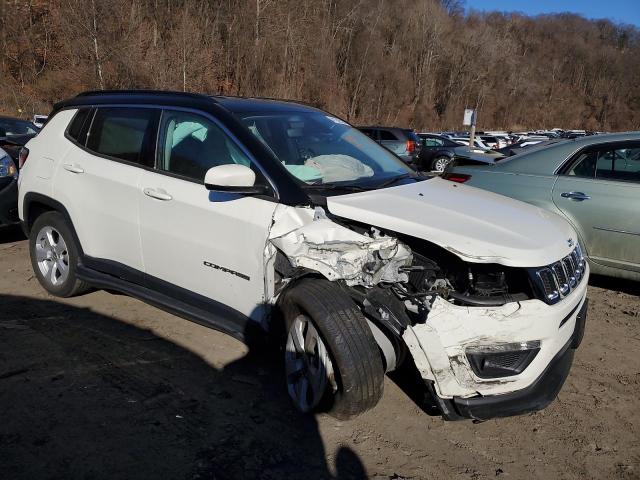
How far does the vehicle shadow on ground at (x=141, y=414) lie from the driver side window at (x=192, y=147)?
4.10 feet

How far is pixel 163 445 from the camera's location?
2.60 m

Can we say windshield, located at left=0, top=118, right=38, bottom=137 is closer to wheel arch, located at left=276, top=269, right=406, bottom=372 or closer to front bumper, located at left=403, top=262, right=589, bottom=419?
wheel arch, located at left=276, top=269, right=406, bottom=372

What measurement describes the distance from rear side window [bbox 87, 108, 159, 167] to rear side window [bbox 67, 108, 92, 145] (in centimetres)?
9

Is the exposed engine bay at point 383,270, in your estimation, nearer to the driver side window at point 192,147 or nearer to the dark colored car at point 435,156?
the driver side window at point 192,147

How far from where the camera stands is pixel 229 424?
110 inches

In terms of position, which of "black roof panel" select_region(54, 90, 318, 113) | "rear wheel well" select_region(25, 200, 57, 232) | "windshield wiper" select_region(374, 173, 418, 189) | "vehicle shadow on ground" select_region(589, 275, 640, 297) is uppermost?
"black roof panel" select_region(54, 90, 318, 113)

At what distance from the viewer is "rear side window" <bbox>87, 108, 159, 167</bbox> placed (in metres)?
3.67

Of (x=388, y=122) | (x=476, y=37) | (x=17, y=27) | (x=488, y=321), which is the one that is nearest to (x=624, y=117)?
(x=476, y=37)

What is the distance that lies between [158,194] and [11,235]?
14.9 feet

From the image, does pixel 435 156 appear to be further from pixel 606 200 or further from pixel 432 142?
pixel 606 200

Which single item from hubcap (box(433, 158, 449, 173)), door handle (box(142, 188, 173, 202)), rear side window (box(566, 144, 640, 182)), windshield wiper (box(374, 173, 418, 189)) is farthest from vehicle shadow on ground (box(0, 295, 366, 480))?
hubcap (box(433, 158, 449, 173))

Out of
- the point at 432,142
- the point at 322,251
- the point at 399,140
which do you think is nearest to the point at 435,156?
the point at 432,142

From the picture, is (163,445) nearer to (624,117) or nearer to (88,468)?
(88,468)

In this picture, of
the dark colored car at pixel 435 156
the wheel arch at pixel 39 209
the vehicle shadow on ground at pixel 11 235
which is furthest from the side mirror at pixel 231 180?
the dark colored car at pixel 435 156
